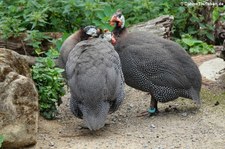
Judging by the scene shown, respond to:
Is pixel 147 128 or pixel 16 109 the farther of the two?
pixel 147 128

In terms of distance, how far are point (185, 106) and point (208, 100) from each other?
0.92 feet

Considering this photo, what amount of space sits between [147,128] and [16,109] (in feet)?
5.05

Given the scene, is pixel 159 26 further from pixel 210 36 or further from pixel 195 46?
pixel 210 36

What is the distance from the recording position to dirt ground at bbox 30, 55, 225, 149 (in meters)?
5.81

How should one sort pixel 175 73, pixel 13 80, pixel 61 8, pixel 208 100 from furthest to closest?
pixel 61 8, pixel 208 100, pixel 175 73, pixel 13 80

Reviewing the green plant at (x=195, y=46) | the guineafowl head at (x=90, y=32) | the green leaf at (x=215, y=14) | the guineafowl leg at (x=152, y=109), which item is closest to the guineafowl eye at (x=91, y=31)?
the guineafowl head at (x=90, y=32)

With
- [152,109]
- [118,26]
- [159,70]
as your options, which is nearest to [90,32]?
[118,26]

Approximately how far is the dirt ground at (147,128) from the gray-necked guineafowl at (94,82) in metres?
0.22

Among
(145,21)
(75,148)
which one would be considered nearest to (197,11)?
(145,21)

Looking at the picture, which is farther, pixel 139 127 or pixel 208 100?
pixel 208 100

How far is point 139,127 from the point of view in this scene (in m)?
6.41

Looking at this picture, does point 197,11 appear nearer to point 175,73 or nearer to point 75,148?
point 175,73

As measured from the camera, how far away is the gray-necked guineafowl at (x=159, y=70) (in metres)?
6.70

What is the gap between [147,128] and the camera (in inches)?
251
